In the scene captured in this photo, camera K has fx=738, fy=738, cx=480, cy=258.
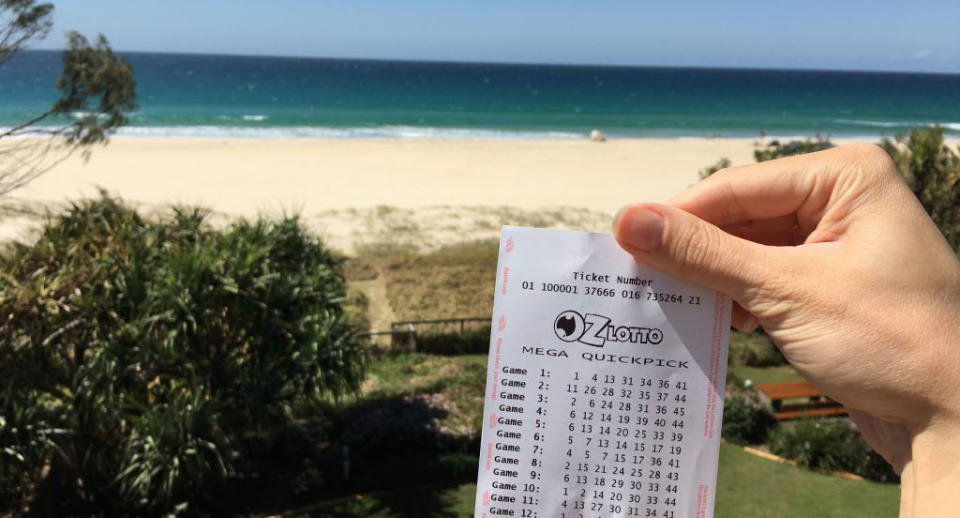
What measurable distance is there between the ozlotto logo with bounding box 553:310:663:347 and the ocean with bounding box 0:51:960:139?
34081mm

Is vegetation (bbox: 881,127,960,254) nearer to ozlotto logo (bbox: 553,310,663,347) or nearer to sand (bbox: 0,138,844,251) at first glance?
sand (bbox: 0,138,844,251)

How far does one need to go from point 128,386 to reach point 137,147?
118 ft

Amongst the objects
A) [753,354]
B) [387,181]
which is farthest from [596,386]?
[387,181]

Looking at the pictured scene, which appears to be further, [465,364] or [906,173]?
[465,364]

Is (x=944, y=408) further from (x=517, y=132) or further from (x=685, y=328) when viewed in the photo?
(x=517, y=132)

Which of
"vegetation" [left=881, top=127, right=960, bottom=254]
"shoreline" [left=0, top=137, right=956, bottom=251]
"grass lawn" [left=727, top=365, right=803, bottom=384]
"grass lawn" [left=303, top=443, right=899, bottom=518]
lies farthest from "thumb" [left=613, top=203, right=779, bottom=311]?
"shoreline" [left=0, top=137, right=956, bottom=251]

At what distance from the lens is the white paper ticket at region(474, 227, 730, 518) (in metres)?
1.56

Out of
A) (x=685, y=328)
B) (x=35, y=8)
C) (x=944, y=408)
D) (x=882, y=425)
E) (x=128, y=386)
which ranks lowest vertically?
(x=128, y=386)

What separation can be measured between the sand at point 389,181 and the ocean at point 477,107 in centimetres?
636

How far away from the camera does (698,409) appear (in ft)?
5.17

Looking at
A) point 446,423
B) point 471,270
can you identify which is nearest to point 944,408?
point 446,423

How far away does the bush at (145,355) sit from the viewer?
8062 millimetres

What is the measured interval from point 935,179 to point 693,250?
14203mm

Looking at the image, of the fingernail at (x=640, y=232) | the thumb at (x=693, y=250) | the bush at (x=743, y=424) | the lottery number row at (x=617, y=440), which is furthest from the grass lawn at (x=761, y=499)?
the fingernail at (x=640, y=232)
